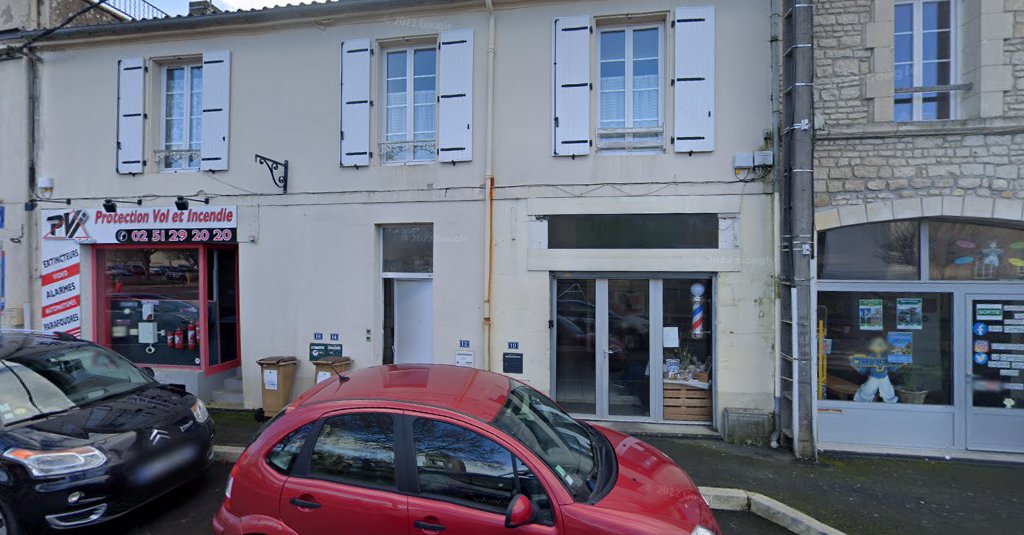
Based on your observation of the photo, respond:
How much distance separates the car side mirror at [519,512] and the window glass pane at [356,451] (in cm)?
74

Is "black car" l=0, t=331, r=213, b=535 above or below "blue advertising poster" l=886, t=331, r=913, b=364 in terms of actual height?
below

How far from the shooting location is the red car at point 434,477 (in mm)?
2467

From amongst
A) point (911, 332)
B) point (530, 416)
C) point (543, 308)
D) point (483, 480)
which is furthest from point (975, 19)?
point (483, 480)

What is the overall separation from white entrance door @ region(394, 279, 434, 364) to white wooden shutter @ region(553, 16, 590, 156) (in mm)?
2850

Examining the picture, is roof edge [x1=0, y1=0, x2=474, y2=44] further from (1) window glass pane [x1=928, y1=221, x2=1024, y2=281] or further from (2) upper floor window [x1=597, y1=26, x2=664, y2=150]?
(1) window glass pane [x1=928, y1=221, x2=1024, y2=281]

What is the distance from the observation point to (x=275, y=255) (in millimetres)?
6680

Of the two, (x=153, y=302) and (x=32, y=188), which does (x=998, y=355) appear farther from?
(x=32, y=188)

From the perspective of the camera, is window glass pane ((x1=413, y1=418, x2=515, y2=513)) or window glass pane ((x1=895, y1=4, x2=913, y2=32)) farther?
window glass pane ((x1=895, y1=4, x2=913, y2=32))

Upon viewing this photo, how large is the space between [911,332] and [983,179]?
1961 millimetres

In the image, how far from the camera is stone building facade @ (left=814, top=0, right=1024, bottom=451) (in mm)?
5184

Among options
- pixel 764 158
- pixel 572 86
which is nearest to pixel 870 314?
pixel 764 158

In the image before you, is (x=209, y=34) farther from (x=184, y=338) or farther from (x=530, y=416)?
(x=530, y=416)

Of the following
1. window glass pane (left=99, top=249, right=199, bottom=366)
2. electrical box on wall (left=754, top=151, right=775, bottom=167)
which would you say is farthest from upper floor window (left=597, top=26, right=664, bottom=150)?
window glass pane (left=99, top=249, right=199, bottom=366)

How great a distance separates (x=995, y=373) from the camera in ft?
17.4
